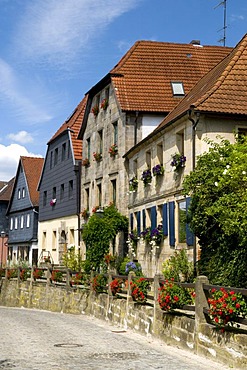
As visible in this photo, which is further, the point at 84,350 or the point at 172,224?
the point at 172,224

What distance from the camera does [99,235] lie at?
89.1ft

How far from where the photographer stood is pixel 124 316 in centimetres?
1662

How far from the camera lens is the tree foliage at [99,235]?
2714cm

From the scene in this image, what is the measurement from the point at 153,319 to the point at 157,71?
59.6ft

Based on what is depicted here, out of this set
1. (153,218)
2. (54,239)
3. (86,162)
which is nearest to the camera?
(153,218)

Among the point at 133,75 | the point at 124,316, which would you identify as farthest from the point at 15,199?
the point at 124,316

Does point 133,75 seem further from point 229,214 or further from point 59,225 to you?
point 229,214

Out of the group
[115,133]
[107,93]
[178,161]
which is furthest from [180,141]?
[107,93]

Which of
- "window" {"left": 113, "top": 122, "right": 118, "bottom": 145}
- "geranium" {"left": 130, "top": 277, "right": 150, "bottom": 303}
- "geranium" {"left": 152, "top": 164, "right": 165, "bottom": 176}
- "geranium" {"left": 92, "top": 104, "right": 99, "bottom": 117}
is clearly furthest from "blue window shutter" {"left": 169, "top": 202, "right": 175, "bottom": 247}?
"geranium" {"left": 92, "top": 104, "right": 99, "bottom": 117}

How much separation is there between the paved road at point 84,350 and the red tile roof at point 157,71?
1311cm

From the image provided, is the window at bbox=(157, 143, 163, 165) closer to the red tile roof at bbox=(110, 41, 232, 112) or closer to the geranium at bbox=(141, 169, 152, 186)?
the geranium at bbox=(141, 169, 152, 186)

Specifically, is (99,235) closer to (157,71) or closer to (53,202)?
(157,71)

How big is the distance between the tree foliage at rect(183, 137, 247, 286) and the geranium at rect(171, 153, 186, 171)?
2.50 metres

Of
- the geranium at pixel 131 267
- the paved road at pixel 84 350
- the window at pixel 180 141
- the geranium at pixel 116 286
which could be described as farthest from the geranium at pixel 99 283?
the window at pixel 180 141
